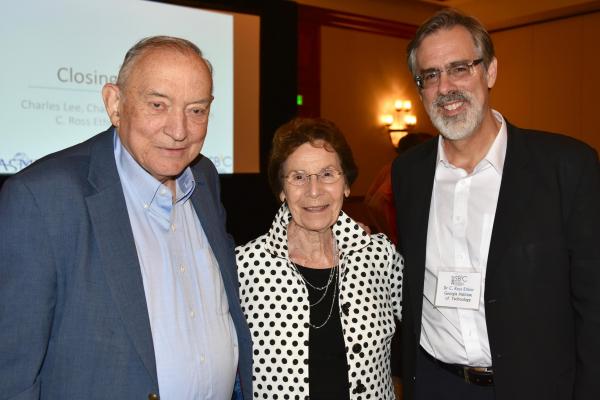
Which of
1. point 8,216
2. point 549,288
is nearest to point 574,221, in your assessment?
point 549,288

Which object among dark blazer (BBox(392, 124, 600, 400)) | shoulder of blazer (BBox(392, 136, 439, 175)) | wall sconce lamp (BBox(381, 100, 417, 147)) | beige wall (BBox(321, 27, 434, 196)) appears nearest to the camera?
dark blazer (BBox(392, 124, 600, 400))

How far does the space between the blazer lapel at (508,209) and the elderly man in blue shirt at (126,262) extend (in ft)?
2.98

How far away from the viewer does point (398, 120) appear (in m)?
9.66

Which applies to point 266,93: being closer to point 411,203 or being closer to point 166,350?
point 411,203

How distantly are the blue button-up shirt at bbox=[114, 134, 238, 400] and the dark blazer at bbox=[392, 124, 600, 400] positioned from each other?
96 centimetres

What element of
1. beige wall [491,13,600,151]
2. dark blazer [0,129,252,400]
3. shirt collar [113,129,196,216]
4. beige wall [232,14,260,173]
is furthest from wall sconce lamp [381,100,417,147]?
dark blazer [0,129,252,400]

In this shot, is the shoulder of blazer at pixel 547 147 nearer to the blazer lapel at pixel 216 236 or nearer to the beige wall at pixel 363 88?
the blazer lapel at pixel 216 236

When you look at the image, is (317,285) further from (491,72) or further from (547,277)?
(491,72)

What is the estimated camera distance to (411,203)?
2.21 metres

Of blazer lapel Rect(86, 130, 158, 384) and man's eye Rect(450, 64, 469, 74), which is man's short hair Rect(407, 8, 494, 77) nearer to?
man's eye Rect(450, 64, 469, 74)

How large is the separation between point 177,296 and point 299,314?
1.95ft

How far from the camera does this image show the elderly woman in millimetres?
1960

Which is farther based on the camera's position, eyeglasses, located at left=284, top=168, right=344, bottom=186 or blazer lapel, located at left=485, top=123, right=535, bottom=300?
eyeglasses, located at left=284, top=168, right=344, bottom=186

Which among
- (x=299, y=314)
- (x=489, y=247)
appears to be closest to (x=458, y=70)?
(x=489, y=247)
